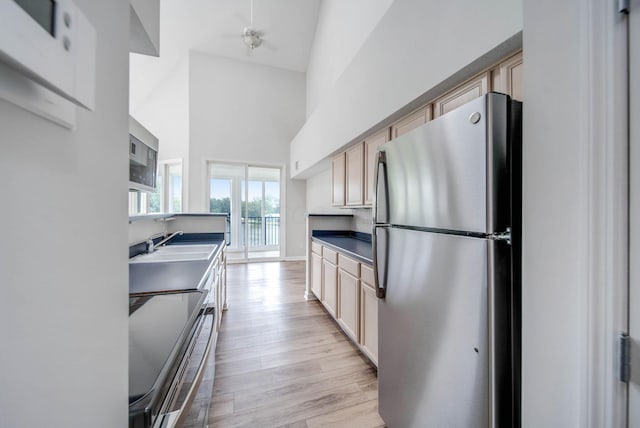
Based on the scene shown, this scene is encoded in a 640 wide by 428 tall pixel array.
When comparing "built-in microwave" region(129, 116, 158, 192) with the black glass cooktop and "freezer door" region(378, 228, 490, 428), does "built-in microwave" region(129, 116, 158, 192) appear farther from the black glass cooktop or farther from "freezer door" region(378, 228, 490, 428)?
"freezer door" region(378, 228, 490, 428)

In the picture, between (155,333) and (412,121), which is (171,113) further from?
(155,333)

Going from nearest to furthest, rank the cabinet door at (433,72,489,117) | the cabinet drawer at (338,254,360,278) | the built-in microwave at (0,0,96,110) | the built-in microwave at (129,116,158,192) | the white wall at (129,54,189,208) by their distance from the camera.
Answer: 1. the built-in microwave at (0,0,96,110)
2. the cabinet door at (433,72,489,117)
3. the built-in microwave at (129,116,158,192)
4. the cabinet drawer at (338,254,360,278)
5. the white wall at (129,54,189,208)

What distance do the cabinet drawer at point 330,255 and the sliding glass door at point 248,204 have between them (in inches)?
124

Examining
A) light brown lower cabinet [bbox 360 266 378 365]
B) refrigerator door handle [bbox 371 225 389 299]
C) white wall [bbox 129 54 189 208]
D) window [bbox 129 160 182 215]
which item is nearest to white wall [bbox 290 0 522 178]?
refrigerator door handle [bbox 371 225 389 299]

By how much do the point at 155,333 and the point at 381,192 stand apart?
3.94 ft

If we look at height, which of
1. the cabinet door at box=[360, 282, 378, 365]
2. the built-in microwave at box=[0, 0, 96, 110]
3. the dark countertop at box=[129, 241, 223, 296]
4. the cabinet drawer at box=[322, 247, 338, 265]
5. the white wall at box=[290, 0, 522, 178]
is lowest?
the cabinet door at box=[360, 282, 378, 365]

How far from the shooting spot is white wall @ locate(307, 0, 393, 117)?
279 cm

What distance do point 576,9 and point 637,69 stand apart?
228 millimetres

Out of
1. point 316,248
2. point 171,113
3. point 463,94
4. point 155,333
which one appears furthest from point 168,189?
point 463,94

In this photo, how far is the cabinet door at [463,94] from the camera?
1248 millimetres

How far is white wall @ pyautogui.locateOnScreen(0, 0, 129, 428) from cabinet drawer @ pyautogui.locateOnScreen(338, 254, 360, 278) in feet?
5.60

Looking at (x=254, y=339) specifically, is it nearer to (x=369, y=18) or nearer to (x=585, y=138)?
(x=585, y=138)

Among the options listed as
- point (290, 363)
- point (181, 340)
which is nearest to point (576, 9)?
point (181, 340)

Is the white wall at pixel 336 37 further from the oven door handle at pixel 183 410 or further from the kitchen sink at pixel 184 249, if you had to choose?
the oven door handle at pixel 183 410
